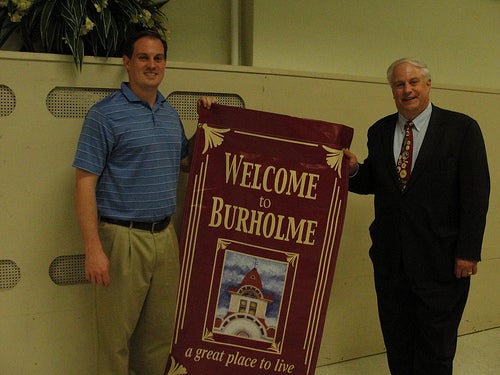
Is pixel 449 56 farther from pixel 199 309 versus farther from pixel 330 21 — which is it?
pixel 199 309

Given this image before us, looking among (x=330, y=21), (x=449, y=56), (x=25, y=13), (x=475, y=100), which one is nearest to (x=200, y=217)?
(x=25, y=13)

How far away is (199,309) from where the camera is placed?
1.91 metres

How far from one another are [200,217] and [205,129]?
0.35m

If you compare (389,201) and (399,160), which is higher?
(399,160)

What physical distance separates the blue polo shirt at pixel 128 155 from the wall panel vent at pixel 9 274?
0.53 m

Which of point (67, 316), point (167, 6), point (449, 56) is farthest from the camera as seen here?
point (449, 56)

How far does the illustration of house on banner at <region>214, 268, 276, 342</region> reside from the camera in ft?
6.26

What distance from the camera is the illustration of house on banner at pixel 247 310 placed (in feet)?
6.26

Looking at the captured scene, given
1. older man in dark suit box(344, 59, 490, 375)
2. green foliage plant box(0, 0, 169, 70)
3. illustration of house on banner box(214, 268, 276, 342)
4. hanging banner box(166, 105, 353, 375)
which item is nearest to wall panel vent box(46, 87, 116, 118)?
green foliage plant box(0, 0, 169, 70)

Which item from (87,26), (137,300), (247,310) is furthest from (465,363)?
(87,26)

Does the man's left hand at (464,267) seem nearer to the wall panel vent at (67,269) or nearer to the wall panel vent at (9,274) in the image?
the wall panel vent at (67,269)

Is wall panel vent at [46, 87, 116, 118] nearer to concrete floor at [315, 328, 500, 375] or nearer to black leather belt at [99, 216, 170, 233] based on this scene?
black leather belt at [99, 216, 170, 233]

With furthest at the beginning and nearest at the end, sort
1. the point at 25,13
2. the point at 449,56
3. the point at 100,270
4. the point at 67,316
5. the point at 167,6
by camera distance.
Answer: the point at 449,56, the point at 167,6, the point at 67,316, the point at 25,13, the point at 100,270

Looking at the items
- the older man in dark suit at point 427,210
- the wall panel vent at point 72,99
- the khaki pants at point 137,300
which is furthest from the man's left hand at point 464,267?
the wall panel vent at point 72,99
